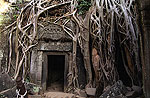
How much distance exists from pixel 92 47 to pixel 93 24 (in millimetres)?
741

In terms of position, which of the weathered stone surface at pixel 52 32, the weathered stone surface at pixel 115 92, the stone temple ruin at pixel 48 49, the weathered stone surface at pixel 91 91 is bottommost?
the weathered stone surface at pixel 91 91

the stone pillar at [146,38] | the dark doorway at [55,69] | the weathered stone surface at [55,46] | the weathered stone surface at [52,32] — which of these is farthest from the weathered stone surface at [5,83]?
the dark doorway at [55,69]

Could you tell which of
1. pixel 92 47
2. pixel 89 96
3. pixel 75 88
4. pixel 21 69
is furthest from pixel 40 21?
pixel 89 96

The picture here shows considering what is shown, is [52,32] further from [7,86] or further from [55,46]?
[7,86]

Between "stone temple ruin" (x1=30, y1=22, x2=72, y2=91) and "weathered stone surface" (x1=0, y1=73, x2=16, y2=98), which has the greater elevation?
"stone temple ruin" (x1=30, y1=22, x2=72, y2=91)

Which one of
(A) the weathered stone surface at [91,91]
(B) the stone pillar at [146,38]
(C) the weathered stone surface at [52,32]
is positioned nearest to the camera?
(B) the stone pillar at [146,38]

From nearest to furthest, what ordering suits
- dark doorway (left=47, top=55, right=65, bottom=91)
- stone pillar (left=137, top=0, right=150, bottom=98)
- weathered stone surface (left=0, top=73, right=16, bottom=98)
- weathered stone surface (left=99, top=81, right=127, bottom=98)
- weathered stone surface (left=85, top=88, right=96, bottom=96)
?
stone pillar (left=137, top=0, right=150, bottom=98)
weathered stone surface (left=99, top=81, right=127, bottom=98)
weathered stone surface (left=0, top=73, right=16, bottom=98)
weathered stone surface (left=85, top=88, right=96, bottom=96)
dark doorway (left=47, top=55, right=65, bottom=91)

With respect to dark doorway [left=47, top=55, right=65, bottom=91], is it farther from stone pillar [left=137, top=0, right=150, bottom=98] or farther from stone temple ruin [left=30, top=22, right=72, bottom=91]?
stone pillar [left=137, top=0, right=150, bottom=98]

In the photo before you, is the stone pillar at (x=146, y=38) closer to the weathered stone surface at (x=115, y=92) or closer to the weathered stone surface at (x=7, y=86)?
the weathered stone surface at (x=115, y=92)

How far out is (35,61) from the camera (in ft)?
15.3

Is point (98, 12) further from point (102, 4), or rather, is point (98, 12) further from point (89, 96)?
point (89, 96)

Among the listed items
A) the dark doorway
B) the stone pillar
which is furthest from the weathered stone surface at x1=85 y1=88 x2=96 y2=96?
the dark doorway

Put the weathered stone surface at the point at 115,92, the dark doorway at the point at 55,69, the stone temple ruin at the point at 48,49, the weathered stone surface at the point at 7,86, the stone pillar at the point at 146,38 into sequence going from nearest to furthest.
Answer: the stone pillar at the point at 146,38 < the weathered stone surface at the point at 115,92 < the weathered stone surface at the point at 7,86 < the stone temple ruin at the point at 48,49 < the dark doorway at the point at 55,69

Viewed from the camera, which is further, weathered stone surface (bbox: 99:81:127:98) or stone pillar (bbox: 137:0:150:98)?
weathered stone surface (bbox: 99:81:127:98)
